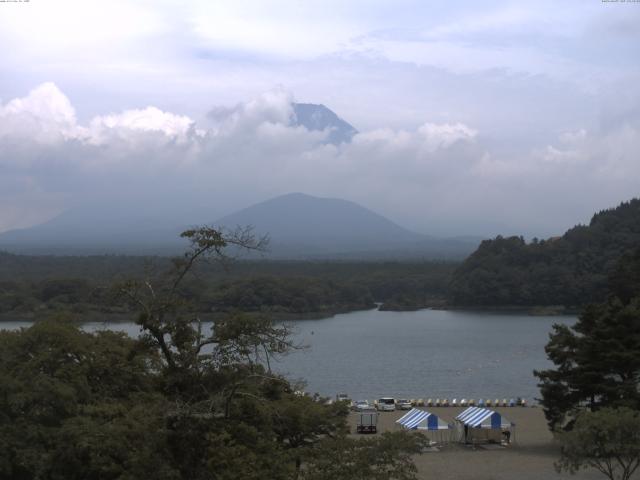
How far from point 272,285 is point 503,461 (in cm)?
3141

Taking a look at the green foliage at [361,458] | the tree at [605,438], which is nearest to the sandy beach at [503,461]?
the tree at [605,438]

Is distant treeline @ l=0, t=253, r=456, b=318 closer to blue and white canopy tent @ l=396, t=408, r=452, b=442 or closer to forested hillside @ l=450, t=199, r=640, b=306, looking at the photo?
forested hillside @ l=450, t=199, r=640, b=306

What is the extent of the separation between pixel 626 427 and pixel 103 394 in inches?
217

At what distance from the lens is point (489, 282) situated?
2010 inches

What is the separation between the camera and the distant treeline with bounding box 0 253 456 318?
39.8 m

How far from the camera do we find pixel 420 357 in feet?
96.3

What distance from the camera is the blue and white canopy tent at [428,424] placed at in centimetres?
1397

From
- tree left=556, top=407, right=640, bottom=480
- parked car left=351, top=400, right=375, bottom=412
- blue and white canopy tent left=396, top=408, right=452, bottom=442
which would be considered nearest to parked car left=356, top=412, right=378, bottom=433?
blue and white canopy tent left=396, top=408, right=452, bottom=442

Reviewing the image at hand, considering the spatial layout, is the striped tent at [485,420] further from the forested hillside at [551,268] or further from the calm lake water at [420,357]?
the forested hillside at [551,268]

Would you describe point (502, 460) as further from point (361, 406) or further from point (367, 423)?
point (361, 406)

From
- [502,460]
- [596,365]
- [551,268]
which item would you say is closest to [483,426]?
[502,460]

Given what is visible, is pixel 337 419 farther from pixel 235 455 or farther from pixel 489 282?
pixel 489 282

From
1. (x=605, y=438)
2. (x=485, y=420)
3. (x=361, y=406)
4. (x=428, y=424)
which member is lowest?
(x=361, y=406)

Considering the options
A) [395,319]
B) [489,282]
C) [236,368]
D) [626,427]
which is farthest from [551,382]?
[489,282]
